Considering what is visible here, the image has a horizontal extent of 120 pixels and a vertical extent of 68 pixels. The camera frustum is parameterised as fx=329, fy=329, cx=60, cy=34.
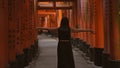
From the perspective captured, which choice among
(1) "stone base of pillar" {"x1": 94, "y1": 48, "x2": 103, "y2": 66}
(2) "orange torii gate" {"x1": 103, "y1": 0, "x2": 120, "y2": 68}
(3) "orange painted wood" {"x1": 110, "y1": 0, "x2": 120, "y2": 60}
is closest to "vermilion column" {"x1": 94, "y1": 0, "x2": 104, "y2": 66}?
(1) "stone base of pillar" {"x1": 94, "y1": 48, "x2": 103, "y2": 66}

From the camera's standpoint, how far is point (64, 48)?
9297mm

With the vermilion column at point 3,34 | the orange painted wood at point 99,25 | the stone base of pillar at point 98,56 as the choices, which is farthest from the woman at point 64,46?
the orange painted wood at point 99,25

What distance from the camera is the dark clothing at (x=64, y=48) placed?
9.25m

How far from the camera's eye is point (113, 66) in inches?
349

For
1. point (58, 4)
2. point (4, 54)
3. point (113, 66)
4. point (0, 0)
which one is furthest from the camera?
point (58, 4)

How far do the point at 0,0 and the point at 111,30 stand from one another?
3406 millimetres

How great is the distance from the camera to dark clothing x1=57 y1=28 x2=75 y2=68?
925cm

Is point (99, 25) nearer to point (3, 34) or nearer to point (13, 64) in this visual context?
point (13, 64)

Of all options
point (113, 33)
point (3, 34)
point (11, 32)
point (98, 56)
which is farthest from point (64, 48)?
point (98, 56)

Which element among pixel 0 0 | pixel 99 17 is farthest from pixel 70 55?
pixel 99 17

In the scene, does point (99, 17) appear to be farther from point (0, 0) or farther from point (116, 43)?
point (0, 0)

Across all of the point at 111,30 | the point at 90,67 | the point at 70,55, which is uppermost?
the point at 111,30

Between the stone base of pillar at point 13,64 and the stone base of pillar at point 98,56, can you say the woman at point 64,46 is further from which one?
the stone base of pillar at point 98,56

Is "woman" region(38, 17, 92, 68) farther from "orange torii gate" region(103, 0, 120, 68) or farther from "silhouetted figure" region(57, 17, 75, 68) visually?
"orange torii gate" region(103, 0, 120, 68)
